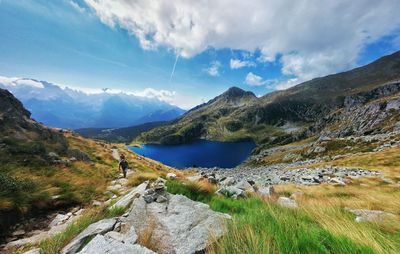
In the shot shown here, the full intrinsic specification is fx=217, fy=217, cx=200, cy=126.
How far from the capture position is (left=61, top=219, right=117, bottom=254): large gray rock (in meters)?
3.61

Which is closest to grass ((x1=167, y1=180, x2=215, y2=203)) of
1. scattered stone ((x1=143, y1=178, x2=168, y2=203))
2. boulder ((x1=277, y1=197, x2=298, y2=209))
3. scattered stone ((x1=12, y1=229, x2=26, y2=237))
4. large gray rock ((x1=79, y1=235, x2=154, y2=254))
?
scattered stone ((x1=143, y1=178, x2=168, y2=203))

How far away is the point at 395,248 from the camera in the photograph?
7.14ft

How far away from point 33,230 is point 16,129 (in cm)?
1426

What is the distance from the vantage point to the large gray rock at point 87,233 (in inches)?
142

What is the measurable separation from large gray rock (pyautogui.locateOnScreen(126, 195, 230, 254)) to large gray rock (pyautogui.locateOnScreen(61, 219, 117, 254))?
431 millimetres

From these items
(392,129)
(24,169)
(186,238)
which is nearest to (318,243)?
(186,238)

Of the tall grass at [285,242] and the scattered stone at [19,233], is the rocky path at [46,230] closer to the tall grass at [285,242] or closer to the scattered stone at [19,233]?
the scattered stone at [19,233]

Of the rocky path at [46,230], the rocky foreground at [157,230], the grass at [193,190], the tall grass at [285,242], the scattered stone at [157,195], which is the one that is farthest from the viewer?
the grass at [193,190]

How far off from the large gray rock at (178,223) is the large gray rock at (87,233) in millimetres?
431

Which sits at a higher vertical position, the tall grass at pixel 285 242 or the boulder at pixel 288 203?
the tall grass at pixel 285 242

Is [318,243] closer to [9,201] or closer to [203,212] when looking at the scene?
[203,212]

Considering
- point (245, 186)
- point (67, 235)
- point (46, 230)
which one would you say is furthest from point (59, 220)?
point (245, 186)

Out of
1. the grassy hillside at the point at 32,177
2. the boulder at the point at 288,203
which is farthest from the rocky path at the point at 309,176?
the grassy hillside at the point at 32,177

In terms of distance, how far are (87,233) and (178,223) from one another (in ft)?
5.55
